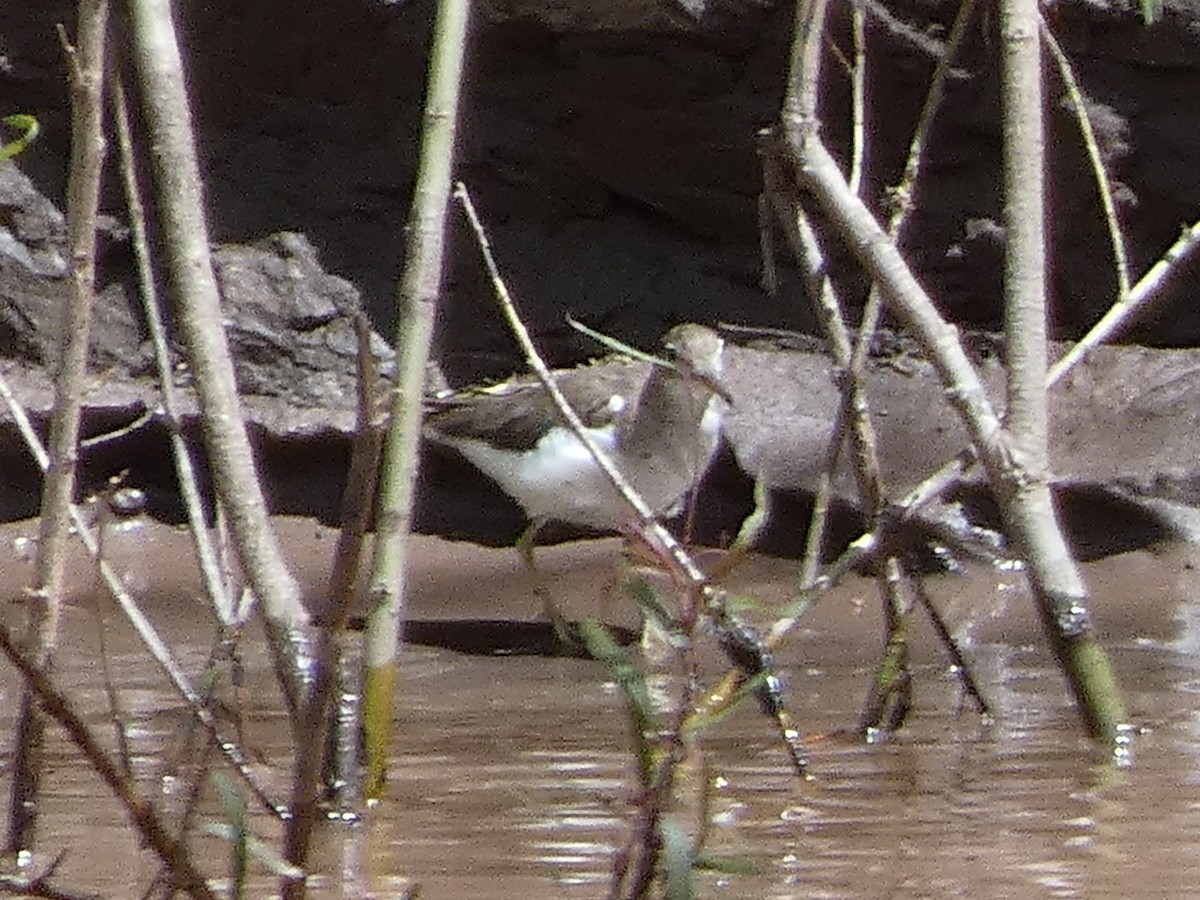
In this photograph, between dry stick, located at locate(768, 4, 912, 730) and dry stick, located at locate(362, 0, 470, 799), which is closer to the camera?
dry stick, located at locate(362, 0, 470, 799)

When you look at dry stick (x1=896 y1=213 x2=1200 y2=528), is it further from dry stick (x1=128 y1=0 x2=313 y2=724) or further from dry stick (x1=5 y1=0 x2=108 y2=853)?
dry stick (x1=5 y1=0 x2=108 y2=853)

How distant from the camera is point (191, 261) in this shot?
2717mm

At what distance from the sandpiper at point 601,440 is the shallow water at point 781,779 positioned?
2.76 ft

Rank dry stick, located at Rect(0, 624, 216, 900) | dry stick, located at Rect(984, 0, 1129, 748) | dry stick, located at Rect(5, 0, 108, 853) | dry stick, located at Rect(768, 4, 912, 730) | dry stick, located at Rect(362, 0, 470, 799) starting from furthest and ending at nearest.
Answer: dry stick, located at Rect(768, 4, 912, 730), dry stick, located at Rect(984, 0, 1129, 748), dry stick, located at Rect(362, 0, 470, 799), dry stick, located at Rect(5, 0, 108, 853), dry stick, located at Rect(0, 624, 216, 900)

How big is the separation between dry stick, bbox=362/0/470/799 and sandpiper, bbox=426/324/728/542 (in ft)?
9.64

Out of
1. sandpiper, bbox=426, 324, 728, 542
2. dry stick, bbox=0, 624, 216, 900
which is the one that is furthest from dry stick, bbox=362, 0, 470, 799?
sandpiper, bbox=426, 324, 728, 542

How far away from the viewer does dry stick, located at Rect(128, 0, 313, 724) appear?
107 inches

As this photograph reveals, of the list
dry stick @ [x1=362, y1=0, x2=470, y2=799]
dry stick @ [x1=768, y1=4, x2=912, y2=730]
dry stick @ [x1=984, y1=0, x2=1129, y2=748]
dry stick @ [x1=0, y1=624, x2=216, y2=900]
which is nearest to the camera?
dry stick @ [x1=0, y1=624, x2=216, y2=900]

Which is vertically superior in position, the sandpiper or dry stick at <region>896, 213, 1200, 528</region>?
dry stick at <region>896, 213, 1200, 528</region>

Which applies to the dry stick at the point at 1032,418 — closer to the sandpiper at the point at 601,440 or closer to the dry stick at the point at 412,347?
the dry stick at the point at 412,347

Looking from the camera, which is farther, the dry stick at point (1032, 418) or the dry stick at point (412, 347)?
the dry stick at point (1032, 418)

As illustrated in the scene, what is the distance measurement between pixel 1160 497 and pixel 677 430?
1350 mm

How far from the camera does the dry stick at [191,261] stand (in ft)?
8.89

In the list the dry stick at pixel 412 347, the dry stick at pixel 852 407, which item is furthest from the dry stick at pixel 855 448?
the dry stick at pixel 412 347
